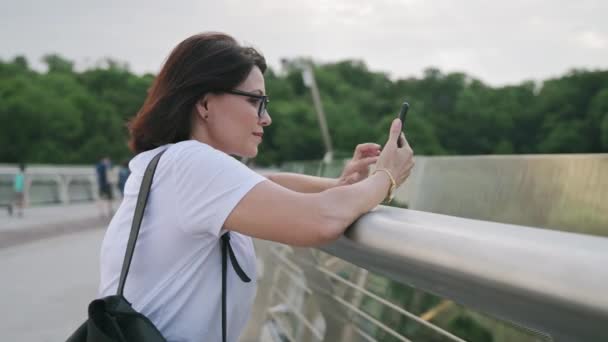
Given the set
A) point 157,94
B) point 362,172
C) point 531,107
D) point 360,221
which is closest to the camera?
point 360,221

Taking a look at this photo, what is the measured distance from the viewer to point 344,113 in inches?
3118

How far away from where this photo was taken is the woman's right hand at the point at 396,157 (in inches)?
64.9

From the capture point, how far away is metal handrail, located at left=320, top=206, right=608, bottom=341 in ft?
2.17

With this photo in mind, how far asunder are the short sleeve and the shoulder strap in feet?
0.31

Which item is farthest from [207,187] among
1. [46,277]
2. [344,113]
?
[344,113]

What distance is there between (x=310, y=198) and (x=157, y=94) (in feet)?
2.32

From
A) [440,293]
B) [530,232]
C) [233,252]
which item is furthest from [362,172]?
[530,232]

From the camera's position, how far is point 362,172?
214 cm

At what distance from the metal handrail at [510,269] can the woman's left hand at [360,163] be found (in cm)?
95

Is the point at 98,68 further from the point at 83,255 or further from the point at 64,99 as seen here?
the point at 83,255

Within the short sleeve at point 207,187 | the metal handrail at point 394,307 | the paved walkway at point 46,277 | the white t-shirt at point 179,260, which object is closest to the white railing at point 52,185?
the paved walkway at point 46,277

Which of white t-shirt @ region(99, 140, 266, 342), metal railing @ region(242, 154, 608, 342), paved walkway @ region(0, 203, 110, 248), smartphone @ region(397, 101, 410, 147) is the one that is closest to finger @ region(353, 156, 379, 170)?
metal railing @ region(242, 154, 608, 342)

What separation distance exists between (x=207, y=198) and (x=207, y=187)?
0.03 metres

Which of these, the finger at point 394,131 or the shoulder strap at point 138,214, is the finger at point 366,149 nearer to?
the finger at point 394,131
